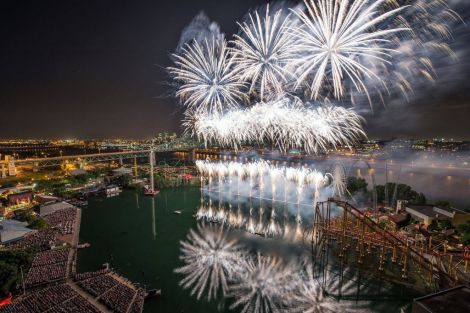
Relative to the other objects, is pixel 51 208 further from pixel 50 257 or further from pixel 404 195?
pixel 404 195

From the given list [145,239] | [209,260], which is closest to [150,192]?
[145,239]

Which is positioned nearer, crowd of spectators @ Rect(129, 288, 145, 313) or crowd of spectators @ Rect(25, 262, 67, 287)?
crowd of spectators @ Rect(129, 288, 145, 313)

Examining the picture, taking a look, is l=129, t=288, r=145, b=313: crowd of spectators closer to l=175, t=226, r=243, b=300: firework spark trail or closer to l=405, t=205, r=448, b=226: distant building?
l=175, t=226, r=243, b=300: firework spark trail

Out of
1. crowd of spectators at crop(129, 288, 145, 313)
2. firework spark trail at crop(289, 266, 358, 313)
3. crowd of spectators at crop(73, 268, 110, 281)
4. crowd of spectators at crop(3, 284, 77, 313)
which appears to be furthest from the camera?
crowd of spectators at crop(73, 268, 110, 281)

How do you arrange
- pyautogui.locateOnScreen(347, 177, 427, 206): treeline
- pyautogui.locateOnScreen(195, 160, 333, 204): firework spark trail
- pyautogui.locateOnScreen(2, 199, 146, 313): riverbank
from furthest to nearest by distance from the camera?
pyautogui.locateOnScreen(195, 160, 333, 204): firework spark trail < pyautogui.locateOnScreen(347, 177, 427, 206): treeline < pyautogui.locateOnScreen(2, 199, 146, 313): riverbank

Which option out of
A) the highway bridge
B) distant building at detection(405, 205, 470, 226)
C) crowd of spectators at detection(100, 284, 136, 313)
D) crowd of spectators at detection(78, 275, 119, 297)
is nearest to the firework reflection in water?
crowd of spectators at detection(100, 284, 136, 313)

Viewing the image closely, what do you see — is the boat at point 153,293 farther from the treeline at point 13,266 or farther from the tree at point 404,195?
the tree at point 404,195

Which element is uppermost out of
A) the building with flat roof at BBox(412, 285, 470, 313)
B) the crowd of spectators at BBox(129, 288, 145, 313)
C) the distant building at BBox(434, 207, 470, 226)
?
the building with flat roof at BBox(412, 285, 470, 313)
